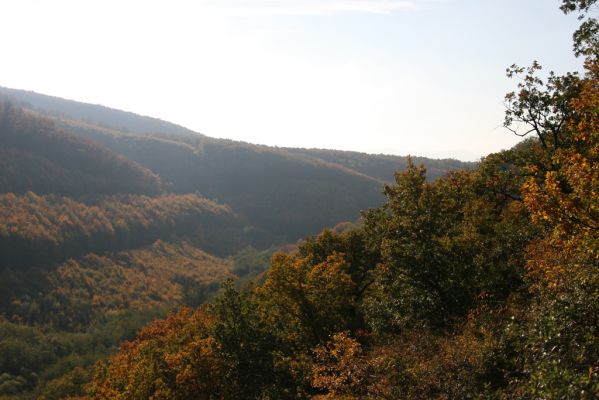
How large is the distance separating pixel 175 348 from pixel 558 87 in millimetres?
35202

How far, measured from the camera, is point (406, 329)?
89.7 ft

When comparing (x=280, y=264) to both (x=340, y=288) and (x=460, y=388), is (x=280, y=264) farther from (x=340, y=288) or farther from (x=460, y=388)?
(x=460, y=388)

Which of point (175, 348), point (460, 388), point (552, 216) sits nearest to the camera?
point (552, 216)

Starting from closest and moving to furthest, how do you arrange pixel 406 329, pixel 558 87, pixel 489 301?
pixel 489 301
pixel 406 329
pixel 558 87

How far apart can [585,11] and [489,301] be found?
2099cm

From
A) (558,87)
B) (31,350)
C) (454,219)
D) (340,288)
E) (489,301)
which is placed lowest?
(31,350)

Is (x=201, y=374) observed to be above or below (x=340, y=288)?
below

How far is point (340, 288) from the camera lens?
122 feet

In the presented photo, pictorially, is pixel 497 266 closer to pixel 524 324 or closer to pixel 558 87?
pixel 524 324

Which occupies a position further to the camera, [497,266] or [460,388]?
[497,266]

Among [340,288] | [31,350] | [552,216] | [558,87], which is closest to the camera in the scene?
[552,216]

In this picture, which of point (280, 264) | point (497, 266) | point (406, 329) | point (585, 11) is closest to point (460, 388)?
point (406, 329)

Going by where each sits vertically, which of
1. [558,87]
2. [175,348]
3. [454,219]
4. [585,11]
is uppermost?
[585,11]

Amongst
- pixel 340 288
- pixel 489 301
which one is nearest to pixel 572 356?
pixel 489 301
